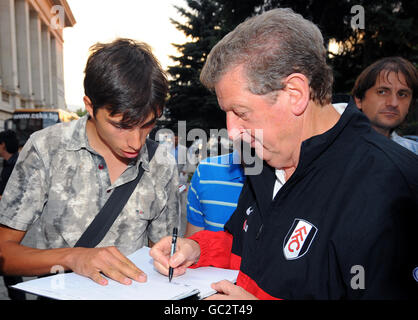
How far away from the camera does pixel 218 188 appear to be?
7.97ft

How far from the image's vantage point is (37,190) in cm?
184

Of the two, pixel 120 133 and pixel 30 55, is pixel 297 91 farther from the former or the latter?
pixel 30 55

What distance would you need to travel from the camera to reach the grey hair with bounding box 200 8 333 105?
1403mm

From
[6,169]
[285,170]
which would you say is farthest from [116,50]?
[6,169]

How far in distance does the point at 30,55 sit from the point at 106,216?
3794cm

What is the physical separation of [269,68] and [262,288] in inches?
35.0

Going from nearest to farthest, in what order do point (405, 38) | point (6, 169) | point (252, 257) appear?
point (252, 257), point (6, 169), point (405, 38)

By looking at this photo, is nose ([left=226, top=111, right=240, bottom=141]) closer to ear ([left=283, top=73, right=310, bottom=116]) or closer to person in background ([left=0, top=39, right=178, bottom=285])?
ear ([left=283, top=73, right=310, bottom=116])

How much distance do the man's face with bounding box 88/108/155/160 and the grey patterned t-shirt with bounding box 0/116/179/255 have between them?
14 cm

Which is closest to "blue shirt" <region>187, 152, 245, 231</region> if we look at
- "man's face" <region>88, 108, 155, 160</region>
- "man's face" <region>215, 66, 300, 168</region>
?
"man's face" <region>88, 108, 155, 160</region>

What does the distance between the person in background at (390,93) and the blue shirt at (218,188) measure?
164 cm

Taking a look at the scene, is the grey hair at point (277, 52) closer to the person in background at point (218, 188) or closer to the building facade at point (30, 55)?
the person in background at point (218, 188)

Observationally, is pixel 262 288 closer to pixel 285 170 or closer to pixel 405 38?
pixel 285 170

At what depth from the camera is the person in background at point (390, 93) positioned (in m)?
3.19
